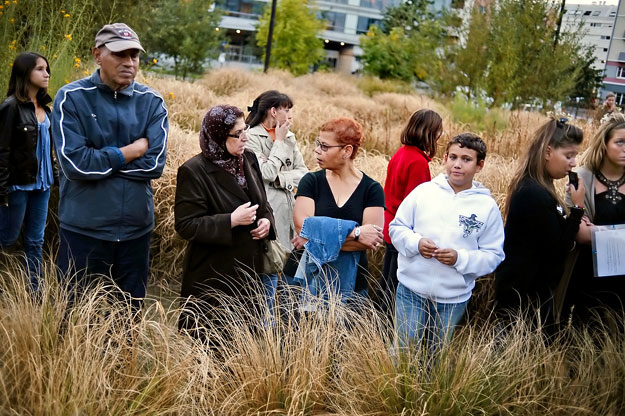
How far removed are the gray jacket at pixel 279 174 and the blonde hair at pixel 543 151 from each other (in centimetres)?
158

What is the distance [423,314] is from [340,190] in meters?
0.86

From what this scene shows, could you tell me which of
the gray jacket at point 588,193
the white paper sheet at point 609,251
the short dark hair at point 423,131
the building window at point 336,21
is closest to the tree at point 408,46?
the building window at point 336,21

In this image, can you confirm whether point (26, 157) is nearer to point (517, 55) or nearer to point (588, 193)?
point (588, 193)

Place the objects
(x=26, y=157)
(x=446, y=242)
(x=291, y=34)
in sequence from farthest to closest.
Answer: (x=291, y=34)
(x=26, y=157)
(x=446, y=242)

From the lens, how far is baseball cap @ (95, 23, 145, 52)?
140 inches

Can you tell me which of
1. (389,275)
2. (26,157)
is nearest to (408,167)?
(389,275)

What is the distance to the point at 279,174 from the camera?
4559 millimetres

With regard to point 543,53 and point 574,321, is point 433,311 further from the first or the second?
point 543,53

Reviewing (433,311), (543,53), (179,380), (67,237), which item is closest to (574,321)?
(433,311)

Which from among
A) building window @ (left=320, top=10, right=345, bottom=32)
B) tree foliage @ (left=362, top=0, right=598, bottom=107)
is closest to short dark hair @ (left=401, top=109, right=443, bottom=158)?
tree foliage @ (left=362, top=0, right=598, bottom=107)

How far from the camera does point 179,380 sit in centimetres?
288

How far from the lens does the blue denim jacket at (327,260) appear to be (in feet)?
11.7

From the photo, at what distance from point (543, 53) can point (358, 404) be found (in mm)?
15253

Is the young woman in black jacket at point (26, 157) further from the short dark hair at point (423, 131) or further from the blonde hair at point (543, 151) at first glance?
the blonde hair at point (543, 151)
